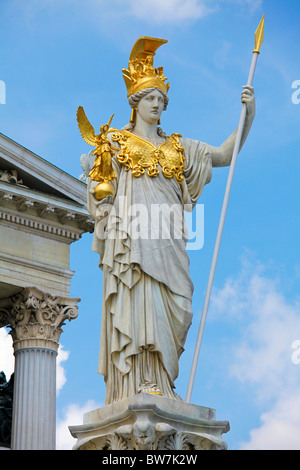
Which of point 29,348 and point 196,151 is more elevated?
point 29,348

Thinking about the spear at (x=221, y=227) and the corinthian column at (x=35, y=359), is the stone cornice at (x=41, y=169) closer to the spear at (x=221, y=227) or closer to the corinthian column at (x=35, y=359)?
the corinthian column at (x=35, y=359)

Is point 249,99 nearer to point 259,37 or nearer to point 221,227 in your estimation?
point 259,37

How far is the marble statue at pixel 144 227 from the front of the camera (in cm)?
1473

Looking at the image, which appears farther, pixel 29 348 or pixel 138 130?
pixel 29 348

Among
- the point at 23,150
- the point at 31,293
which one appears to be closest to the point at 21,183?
the point at 23,150

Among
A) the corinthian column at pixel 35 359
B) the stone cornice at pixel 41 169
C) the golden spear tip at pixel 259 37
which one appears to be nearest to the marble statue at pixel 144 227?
the golden spear tip at pixel 259 37

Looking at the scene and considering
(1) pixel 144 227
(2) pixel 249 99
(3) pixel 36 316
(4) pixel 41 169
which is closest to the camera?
(1) pixel 144 227

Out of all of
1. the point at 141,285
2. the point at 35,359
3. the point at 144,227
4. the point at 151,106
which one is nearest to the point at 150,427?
the point at 141,285

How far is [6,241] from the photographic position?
1478 inches

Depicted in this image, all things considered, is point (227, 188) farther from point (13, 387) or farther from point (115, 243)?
point (13, 387)

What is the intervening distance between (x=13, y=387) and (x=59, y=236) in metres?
4.96

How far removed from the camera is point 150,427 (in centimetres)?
1377

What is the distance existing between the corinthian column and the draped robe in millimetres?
19234

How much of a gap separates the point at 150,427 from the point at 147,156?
12.6ft
